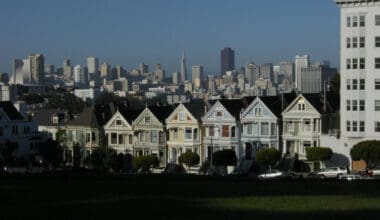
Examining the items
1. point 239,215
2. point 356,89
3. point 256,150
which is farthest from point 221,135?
point 239,215

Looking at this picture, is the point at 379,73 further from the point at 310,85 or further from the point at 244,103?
the point at 310,85

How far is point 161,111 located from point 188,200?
49037 millimetres

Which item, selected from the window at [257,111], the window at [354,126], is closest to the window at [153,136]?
the window at [257,111]

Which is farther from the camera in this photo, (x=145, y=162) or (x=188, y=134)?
(x=188, y=134)

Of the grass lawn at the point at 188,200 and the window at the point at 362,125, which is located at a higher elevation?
the window at the point at 362,125

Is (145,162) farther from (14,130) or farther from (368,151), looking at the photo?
(368,151)

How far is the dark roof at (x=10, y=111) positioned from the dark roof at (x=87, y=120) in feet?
17.5

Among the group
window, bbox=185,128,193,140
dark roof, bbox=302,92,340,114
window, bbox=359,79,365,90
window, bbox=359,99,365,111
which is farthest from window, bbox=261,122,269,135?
window, bbox=359,79,365,90

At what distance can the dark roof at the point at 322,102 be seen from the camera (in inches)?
2677

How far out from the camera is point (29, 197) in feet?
97.7

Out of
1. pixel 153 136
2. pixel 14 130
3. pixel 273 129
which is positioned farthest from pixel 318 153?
pixel 14 130

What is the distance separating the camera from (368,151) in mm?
59500

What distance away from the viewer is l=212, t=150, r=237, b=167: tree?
2665 inches

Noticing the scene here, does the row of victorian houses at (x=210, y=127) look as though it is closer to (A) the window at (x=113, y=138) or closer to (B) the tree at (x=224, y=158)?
(A) the window at (x=113, y=138)
